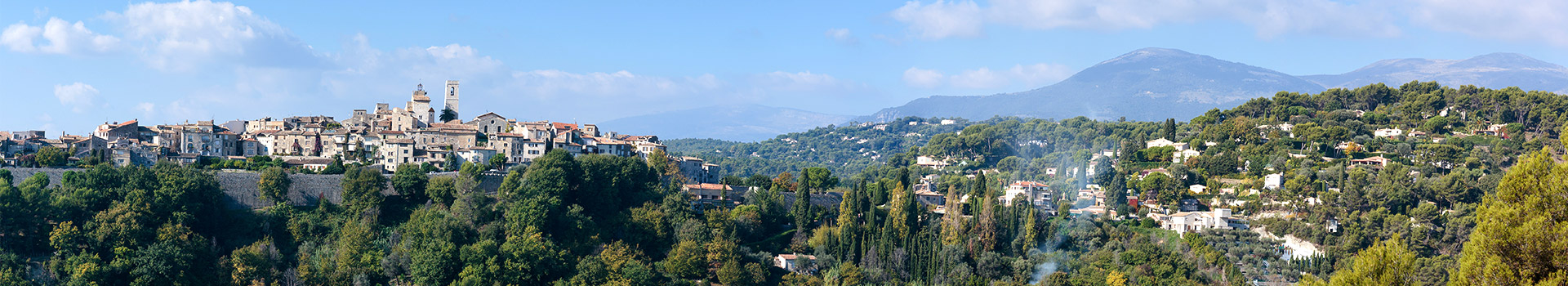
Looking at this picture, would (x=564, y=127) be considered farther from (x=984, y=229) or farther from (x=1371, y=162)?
(x=1371, y=162)

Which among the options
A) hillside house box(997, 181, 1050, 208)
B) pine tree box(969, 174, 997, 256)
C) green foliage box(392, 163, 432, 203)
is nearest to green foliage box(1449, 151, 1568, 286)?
pine tree box(969, 174, 997, 256)

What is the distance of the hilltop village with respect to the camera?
36.8 metres

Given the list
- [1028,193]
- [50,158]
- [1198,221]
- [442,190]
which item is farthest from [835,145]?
[50,158]

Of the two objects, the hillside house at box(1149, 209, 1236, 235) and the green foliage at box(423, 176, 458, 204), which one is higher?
the green foliage at box(423, 176, 458, 204)

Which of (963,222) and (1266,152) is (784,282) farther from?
(1266,152)

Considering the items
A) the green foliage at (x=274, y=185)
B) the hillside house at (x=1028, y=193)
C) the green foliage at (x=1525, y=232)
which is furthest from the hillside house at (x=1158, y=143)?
the green foliage at (x=1525, y=232)

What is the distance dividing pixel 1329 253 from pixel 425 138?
27.2m

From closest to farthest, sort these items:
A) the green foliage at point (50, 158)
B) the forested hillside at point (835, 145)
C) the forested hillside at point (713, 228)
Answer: the forested hillside at point (713, 228), the green foliage at point (50, 158), the forested hillside at point (835, 145)

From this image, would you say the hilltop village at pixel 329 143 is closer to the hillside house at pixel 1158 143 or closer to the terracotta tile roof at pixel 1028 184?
the terracotta tile roof at pixel 1028 184

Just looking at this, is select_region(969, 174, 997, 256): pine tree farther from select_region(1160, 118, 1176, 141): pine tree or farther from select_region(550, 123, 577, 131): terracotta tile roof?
select_region(1160, 118, 1176, 141): pine tree

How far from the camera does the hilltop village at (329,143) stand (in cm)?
3678

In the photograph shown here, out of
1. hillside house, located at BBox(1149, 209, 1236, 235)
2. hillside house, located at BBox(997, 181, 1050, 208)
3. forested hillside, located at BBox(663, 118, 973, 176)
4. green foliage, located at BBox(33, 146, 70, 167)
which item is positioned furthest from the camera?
forested hillside, located at BBox(663, 118, 973, 176)

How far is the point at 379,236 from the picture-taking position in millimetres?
32062

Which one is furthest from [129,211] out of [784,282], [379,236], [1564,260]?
[1564,260]
